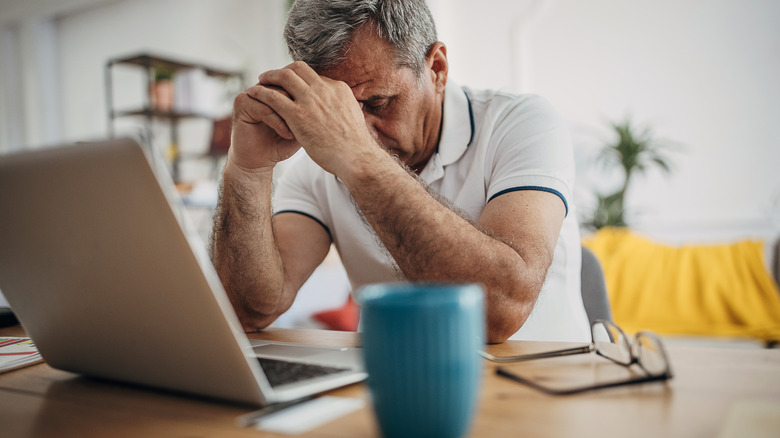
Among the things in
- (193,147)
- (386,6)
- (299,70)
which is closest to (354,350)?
(299,70)

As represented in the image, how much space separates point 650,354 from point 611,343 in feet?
0.36

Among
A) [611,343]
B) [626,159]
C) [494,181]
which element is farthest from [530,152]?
[626,159]

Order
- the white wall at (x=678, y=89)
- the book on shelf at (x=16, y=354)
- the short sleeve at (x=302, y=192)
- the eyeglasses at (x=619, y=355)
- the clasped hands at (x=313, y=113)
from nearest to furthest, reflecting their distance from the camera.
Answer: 1. the eyeglasses at (x=619, y=355)
2. the book on shelf at (x=16, y=354)
3. the clasped hands at (x=313, y=113)
4. the short sleeve at (x=302, y=192)
5. the white wall at (x=678, y=89)

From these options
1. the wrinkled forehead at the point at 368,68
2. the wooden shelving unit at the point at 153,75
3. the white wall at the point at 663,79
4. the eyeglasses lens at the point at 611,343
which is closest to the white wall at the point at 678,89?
the white wall at the point at 663,79

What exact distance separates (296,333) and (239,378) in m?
0.44

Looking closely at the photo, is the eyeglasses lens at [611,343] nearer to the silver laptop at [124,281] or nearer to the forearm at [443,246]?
the forearm at [443,246]

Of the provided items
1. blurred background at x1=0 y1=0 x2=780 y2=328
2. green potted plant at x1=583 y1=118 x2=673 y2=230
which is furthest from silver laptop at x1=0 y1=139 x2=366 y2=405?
green potted plant at x1=583 y1=118 x2=673 y2=230

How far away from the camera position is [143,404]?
548mm

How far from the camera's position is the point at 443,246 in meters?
0.82

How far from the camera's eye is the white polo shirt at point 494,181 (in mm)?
1049

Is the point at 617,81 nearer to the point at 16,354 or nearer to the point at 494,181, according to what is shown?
the point at 494,181

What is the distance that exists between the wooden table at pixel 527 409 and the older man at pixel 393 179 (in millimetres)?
238

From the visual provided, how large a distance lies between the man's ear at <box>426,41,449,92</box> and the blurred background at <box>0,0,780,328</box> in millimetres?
1698

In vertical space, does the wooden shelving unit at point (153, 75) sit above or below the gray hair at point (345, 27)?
above
